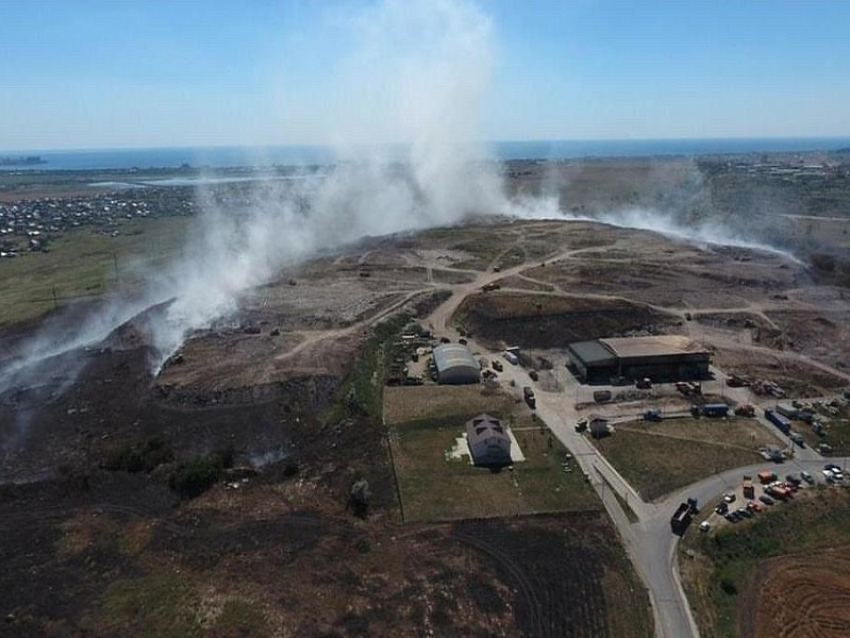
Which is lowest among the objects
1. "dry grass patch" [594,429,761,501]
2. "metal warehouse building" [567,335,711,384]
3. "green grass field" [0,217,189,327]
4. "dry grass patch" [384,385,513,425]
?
"green grass field" [0,217,189,327]

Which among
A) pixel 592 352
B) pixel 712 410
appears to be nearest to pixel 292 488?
pixel 592 352

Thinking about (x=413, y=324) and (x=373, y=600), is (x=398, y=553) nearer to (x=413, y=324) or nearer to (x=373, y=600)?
(x=373, y=600)

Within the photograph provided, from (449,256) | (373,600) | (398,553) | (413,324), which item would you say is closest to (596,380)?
(413,324)

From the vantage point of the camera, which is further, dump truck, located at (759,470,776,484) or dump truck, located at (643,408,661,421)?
dump truck, located at (643,408,661,421)

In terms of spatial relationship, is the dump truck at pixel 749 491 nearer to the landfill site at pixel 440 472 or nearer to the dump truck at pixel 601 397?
the landfill site at pixel 440 472

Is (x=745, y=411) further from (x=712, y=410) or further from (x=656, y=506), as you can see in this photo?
(x=656, y=506)

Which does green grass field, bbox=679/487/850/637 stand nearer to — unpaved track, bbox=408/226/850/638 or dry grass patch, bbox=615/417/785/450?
unpaved track, bbox=408/226/850/638

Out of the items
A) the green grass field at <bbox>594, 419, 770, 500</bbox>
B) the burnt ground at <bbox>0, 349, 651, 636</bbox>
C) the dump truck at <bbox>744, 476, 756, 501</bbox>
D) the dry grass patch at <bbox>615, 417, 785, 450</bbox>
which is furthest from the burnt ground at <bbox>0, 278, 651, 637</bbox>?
the dry grass patch at <bbox>615, 417, 785, 450</bbox>
